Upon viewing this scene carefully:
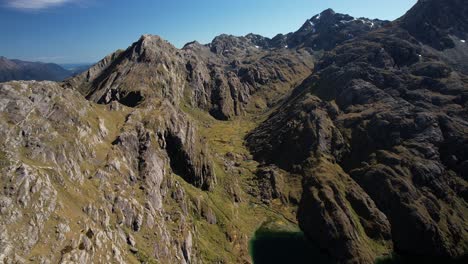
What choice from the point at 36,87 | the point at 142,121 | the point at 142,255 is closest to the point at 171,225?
the point at 142,255

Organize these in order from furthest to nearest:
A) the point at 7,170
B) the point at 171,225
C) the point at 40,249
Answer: the point at 171,225 → the point at 7,170 → the point at 40,249

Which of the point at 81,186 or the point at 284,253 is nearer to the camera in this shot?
the point at 81,186

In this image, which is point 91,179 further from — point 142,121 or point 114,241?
point 142,121

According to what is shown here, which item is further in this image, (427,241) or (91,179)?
(427,241)

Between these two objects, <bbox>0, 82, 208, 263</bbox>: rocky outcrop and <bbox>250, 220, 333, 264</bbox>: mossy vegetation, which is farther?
<bbox>250, 220, 333, 264</bbox>: mossy vegetation

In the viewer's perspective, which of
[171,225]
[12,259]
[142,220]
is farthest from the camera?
[171,225]

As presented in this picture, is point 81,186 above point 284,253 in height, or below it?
above

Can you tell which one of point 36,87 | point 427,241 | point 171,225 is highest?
point 36,87

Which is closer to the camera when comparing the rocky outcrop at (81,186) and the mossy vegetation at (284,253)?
the rocky outcrop at (81,186)

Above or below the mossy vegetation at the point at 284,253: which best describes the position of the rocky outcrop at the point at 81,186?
above

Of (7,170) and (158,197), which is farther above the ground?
(7,170)

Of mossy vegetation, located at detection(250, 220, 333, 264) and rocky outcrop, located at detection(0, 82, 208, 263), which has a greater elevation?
rocky outcrop, located at detection(0, 82, 208, 263)
